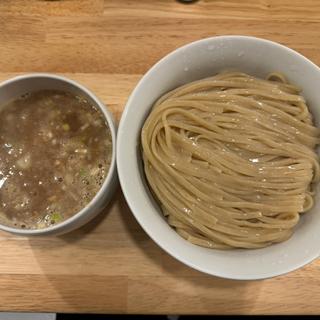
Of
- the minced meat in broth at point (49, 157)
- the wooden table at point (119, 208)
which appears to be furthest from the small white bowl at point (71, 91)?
the wooden table at point (119, 208)

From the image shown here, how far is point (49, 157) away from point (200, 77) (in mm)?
385

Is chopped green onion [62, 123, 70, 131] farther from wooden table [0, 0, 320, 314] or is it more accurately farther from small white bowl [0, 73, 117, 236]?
wooden table [0, 0, 320, 314]

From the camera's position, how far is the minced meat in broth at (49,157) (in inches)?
39.2

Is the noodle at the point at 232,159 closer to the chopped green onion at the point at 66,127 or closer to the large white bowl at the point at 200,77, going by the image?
the large white bowl at the point at 200,77

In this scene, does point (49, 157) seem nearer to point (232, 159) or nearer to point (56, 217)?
point (56, 217)

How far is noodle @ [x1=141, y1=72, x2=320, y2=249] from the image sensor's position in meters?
0.96

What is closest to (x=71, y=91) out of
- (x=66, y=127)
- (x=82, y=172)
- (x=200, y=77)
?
(x=66, y=127)

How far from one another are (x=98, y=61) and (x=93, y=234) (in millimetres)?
447

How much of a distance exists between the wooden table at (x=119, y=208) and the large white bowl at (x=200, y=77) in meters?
0.18

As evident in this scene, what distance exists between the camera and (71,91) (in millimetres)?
1034

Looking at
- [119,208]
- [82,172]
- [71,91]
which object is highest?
[71,91]

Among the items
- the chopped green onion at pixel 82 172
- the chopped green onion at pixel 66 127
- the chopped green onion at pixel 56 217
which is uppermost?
the chopped green onion at pixel 66 127

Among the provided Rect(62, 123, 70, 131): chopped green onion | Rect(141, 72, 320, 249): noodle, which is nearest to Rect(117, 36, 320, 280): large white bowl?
Rect(141, 72, 320, 249): noodle

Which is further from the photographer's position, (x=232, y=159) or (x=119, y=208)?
(x=119, y=208)
